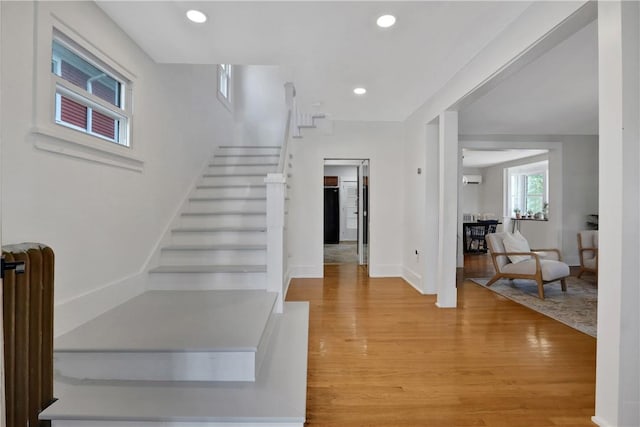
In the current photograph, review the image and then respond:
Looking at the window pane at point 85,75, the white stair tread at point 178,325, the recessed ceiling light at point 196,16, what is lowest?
the white stair tread at point 178,325

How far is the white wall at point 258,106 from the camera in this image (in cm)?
607

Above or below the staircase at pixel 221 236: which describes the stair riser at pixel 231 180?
above

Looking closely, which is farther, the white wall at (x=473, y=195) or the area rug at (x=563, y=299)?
the white wall at (x=473, y=195)

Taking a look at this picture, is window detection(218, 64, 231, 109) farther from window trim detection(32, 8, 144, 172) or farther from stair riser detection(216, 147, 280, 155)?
window trim detection(32, 8, 144, 172)

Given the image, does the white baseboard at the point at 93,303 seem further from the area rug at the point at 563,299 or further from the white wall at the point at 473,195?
the white wall at the point at 473,195

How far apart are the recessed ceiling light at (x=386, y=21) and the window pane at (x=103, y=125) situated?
2121mm

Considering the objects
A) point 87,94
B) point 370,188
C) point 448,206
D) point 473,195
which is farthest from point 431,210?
point 473,195

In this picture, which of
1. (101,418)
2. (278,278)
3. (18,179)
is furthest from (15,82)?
(278,278)

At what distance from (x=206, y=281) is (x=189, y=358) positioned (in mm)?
1192

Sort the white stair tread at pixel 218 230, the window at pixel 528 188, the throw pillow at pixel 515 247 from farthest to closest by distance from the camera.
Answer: the window at pixel 528 188 → the throw pillow at pixel 515 247 → the white stair tread at pixel 218 230

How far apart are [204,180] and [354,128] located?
93.0 inches

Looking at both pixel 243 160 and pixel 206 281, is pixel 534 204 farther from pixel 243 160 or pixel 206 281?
pixel 206 281

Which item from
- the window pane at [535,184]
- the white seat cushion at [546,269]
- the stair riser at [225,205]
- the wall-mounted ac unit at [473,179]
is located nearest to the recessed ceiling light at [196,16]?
the stair riser at [225,205]

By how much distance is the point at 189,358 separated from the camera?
171cm
